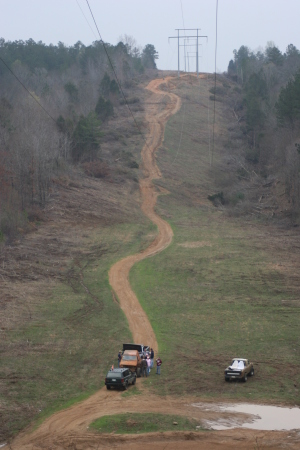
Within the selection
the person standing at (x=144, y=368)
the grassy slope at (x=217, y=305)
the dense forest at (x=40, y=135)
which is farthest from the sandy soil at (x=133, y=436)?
the dense forest at (x=40, y=135)

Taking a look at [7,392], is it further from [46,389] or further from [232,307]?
[232,307]

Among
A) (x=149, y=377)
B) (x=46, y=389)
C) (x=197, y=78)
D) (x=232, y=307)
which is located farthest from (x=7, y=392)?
(x=197, y=78)

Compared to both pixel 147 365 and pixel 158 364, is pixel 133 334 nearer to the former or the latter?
pixel 147 365

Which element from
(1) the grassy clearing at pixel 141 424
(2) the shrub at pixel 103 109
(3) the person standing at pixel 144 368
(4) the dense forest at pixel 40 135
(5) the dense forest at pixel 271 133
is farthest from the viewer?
(2) the shrub at pixel 103 109

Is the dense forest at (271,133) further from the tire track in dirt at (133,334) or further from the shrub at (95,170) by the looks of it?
the shrub at (95,170)

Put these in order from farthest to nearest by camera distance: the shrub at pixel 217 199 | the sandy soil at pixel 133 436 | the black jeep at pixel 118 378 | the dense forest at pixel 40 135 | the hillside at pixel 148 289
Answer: the shrub at pixel 217 199 < the dense forest at pixel 40 135 < the black jeep at pixel 118 378 < the hillside at pixel 148 289 < the sandy soil at pixel 133 436

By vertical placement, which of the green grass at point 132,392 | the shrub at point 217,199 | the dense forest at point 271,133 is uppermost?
the dense forest at point 271,133
